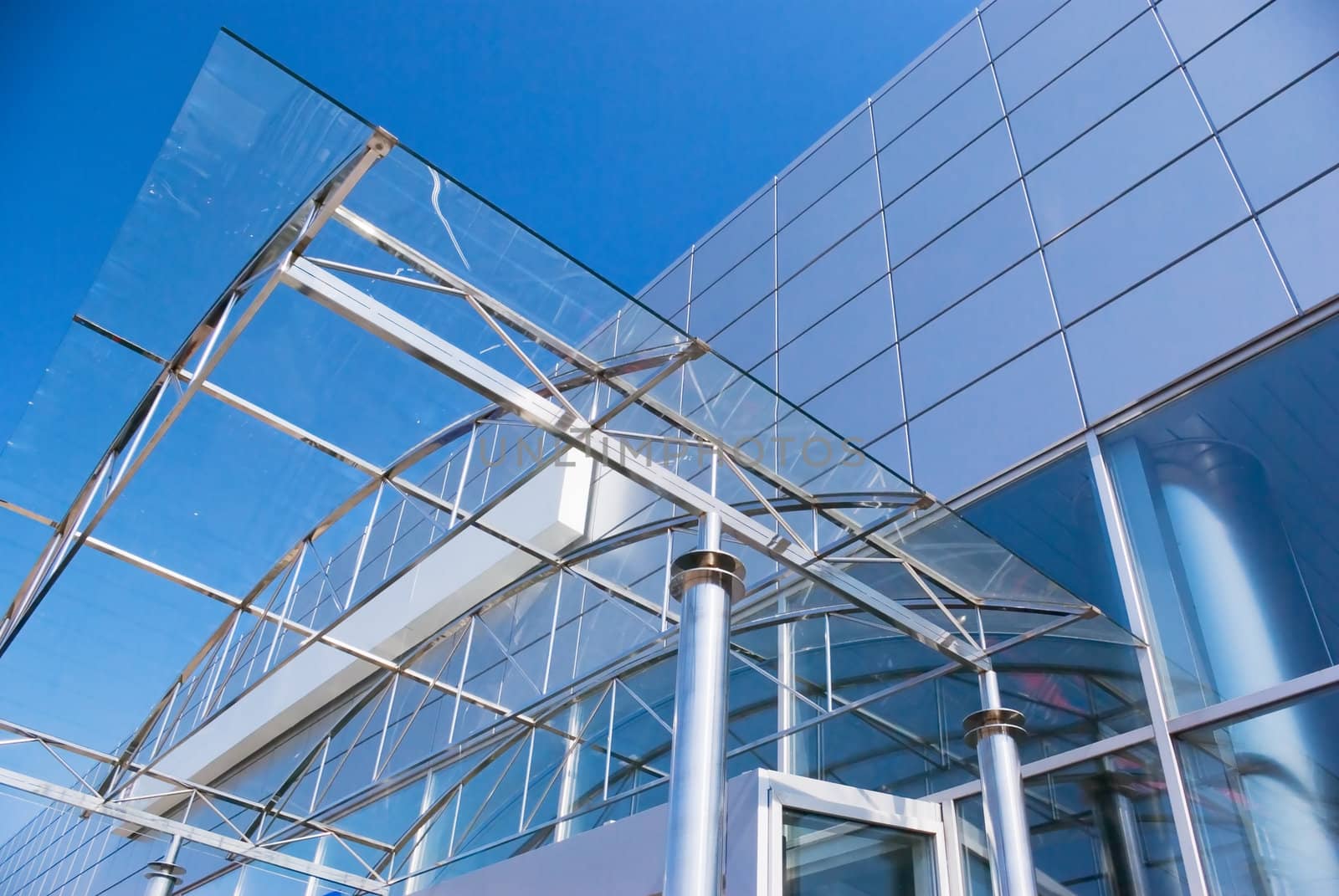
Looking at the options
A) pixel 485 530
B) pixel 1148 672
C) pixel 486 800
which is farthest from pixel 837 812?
pixel 486 800

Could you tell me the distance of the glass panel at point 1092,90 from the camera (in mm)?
11672

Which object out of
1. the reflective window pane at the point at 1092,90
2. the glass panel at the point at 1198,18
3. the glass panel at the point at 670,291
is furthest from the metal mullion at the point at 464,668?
the glass panel at the point at 1198,18

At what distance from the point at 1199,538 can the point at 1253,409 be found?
50.1 inches

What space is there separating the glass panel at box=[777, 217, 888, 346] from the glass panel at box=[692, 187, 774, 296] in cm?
186

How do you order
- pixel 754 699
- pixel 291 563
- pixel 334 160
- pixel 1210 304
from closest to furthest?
pixel 334 160 → pixel 1210 304 → pixel 754 699 → pixel 291 563

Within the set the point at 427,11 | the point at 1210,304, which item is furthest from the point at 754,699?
the point at 427,11

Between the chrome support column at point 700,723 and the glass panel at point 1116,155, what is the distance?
6.84 m

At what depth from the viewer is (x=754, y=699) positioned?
12172mm

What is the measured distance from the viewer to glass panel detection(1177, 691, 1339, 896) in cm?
708

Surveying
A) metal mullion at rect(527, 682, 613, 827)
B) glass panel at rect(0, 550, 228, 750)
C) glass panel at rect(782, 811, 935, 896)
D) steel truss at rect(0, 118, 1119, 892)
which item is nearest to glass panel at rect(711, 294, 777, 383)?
steel truss at rect(0, 118, 1119, 892)

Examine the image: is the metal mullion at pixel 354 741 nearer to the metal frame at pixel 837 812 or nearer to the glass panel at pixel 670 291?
the glass panel at pixel 670 291

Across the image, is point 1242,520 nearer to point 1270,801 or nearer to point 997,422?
point 1270,801

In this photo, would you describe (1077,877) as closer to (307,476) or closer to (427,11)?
(307,476)

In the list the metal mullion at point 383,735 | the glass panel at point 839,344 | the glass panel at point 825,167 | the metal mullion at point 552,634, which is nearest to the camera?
the glass panel at point 839,344
